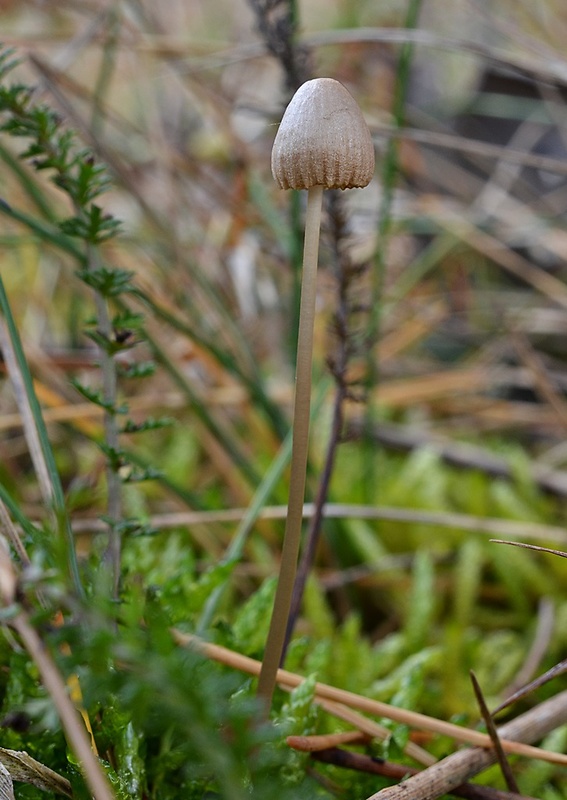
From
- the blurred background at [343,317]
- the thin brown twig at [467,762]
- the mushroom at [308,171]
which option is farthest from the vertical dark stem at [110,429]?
the thin brown twig at [467,762]

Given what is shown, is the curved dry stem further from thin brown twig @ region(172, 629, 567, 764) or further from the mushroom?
thin brown twig @ region(172, 629, 567, 764)

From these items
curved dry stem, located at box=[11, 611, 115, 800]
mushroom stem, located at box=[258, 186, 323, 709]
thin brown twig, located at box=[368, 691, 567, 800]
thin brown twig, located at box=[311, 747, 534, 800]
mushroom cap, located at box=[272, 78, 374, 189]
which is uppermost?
mushroom cap, located at box=[272, 78, 374, 189]

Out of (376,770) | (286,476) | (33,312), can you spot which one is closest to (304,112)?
(376,770)

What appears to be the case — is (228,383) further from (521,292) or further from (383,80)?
(383,80)

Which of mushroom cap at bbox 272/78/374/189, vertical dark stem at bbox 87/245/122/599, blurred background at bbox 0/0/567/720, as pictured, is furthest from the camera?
blurred background at bbox 0/0/567/720

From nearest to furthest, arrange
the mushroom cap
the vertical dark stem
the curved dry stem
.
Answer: the curved dry stem
the mushroom cap
the vertical dark stem

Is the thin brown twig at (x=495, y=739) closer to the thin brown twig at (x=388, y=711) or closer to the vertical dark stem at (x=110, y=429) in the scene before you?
the thin brown twig at (x=388, y=711)

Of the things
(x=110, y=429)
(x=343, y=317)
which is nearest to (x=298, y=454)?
(x=110, y=429)

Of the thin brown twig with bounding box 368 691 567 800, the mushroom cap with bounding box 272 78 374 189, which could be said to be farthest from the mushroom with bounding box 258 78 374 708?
the thin brown twig with bounding box 368 691 567 800

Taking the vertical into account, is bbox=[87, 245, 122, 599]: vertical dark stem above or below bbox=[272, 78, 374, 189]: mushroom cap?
below
